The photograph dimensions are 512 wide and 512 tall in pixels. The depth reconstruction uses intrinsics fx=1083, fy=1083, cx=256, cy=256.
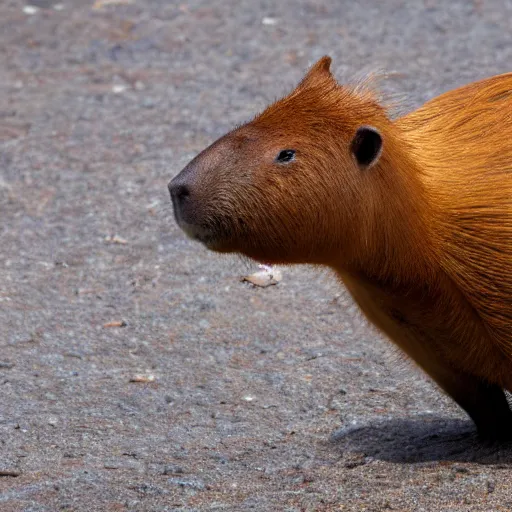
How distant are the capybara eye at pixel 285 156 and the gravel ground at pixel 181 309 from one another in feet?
2.61

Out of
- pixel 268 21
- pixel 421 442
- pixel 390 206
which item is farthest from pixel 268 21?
pixel 390 206

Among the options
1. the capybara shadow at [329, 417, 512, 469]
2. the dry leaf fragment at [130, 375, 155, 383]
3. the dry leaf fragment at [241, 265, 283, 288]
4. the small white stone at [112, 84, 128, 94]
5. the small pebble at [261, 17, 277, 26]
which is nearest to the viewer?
the capybara shadow at [329, 417, 512, 469]

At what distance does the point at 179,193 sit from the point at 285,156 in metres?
0.42

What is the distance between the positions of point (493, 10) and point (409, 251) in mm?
7431

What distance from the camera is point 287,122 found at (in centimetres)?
411

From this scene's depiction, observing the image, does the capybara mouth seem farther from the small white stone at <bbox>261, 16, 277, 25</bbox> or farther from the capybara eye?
the small white stone at <bbox>261, 16, 277, 25</bbox>

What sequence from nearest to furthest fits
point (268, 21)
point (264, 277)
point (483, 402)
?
point (483, 402) < point (264, 277) < point (268, 21)

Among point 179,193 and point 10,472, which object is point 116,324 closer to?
point 10,472

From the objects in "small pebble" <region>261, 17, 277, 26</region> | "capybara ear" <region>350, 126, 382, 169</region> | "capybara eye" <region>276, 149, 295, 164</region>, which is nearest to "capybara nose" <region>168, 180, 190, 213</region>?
"capybara eye" <region>276, 149, 295, 164</region>

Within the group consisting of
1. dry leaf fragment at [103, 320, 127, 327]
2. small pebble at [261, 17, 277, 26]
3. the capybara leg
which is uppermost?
the capybara leg

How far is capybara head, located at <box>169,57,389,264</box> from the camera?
3.99 m

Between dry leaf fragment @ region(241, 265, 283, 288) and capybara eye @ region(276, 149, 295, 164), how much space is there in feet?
9.11

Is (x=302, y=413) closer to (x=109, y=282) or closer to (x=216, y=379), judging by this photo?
(x=216, y=379)

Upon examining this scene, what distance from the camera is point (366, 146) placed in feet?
13.3
